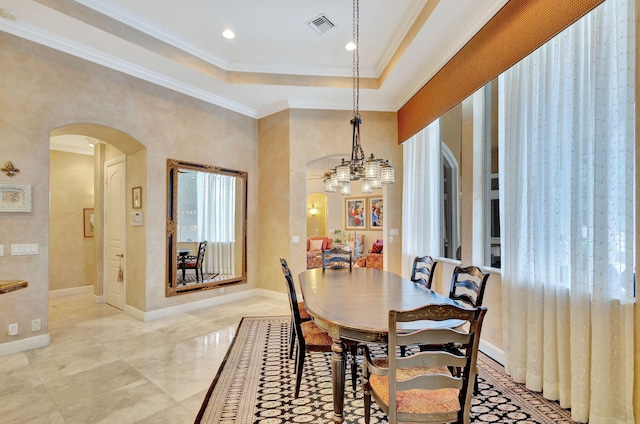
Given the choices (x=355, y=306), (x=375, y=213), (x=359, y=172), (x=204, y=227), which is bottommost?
(x=355, y=306)

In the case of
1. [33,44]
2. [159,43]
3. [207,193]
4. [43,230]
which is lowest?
[43,230]

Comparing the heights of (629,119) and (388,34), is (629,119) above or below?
below

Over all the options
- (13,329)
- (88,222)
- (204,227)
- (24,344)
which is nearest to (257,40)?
(204,227)

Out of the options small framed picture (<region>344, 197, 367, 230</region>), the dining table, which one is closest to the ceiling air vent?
the dining table

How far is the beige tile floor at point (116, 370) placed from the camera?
7.01 ft

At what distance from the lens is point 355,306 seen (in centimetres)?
210

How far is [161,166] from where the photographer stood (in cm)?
426

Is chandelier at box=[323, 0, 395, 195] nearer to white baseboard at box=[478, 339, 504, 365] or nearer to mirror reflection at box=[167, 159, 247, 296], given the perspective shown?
white baseboard at box=[478, 339, 504, 365]

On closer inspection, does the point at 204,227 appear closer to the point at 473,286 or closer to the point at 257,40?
the point at 257,40

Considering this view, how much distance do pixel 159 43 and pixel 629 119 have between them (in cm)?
448

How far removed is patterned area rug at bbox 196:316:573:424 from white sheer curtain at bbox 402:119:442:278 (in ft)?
5.44

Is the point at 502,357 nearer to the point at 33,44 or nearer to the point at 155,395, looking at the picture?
the point at 155,395

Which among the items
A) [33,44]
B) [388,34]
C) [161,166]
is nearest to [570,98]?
[388,34]

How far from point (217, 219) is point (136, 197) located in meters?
1.23
